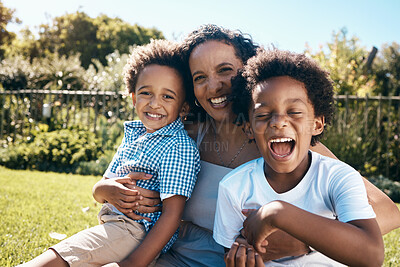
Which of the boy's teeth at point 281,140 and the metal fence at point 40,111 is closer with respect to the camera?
the boy's teeth at point 281,140

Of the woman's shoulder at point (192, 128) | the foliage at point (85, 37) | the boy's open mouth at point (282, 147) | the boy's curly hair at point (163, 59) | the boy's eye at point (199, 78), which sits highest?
the foliage at point (85, 37)

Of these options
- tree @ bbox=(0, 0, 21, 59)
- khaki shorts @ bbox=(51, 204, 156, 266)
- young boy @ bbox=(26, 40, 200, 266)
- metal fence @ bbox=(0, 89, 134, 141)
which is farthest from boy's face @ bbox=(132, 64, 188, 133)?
tree @ bbox=(0, 0, 21, 59)

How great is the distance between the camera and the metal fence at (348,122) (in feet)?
24.9

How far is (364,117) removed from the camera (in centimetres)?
801

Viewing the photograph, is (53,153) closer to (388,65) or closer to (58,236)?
(58,236)

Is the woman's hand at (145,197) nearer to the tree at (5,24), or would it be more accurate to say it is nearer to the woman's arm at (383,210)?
the woman's arm at (383,210)

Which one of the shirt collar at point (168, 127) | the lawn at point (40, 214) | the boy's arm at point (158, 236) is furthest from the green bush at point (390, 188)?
the boy's arm at point (158, 236)

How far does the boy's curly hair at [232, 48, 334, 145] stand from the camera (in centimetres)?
190

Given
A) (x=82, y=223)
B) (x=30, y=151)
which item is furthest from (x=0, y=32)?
(x=82, y=223)

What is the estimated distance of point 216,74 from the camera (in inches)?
94.6

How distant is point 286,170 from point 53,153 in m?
7.00

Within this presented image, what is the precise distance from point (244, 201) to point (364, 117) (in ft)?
23.4

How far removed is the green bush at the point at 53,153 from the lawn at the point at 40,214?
120cm

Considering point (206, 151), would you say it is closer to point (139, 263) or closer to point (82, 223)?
point (139, 263)
